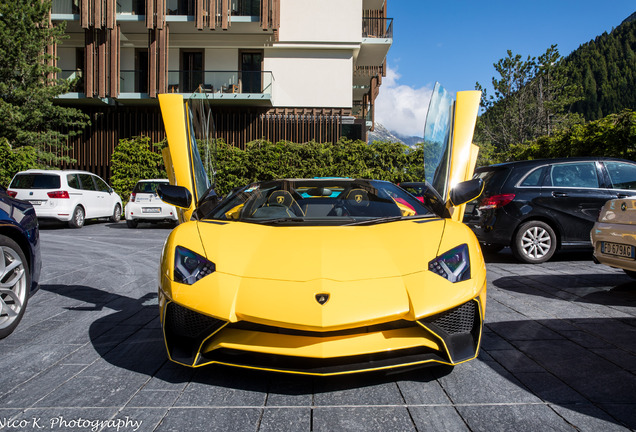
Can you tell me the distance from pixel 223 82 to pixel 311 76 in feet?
13.6

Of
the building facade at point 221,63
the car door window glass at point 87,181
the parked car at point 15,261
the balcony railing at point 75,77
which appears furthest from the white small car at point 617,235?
the balcony railing at point 75,77

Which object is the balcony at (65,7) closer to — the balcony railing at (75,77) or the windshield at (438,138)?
the balcony railing at (75,77)

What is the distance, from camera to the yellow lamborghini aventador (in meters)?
2.27

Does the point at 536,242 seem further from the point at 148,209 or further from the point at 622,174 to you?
the point at 148,209

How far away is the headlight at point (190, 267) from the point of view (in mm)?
2551

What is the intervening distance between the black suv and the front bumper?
4.74 m

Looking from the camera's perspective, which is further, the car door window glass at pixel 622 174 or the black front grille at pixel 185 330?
the car door window glass at pixel 622 174

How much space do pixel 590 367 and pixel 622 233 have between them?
263cm

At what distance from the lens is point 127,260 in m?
7.32

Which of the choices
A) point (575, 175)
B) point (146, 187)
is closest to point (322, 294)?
point (575, 175)

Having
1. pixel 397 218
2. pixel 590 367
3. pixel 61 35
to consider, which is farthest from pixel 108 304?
pixel 61 35

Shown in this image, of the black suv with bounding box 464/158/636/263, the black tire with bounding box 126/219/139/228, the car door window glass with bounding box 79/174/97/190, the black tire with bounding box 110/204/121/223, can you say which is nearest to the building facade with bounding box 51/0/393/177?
the black tire with bounding box 110/204/121/223

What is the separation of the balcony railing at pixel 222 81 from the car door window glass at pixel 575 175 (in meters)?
16.2

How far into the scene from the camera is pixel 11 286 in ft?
11.4
